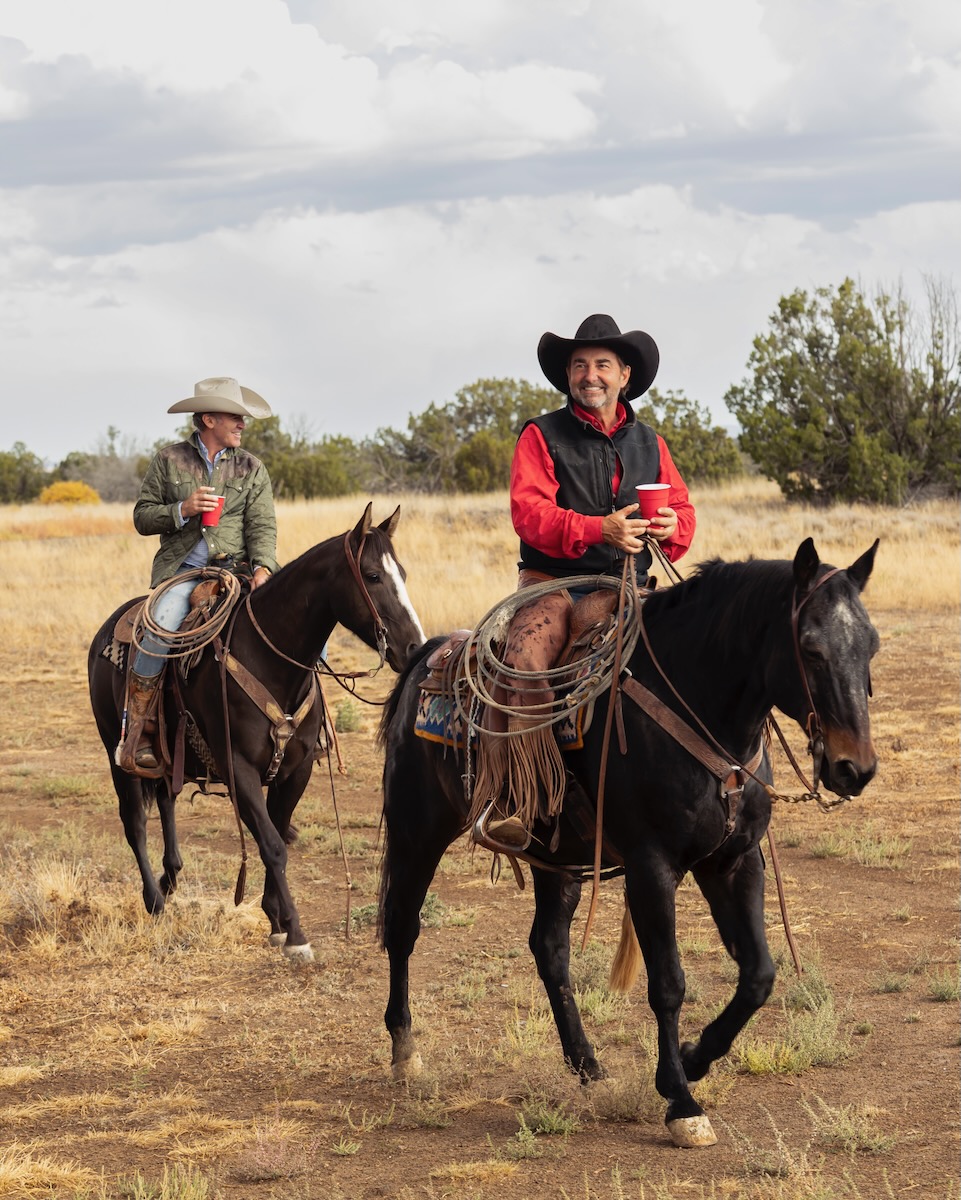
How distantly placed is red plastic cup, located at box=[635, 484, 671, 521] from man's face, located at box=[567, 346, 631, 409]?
503 mm

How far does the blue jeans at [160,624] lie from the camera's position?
7.70 metres

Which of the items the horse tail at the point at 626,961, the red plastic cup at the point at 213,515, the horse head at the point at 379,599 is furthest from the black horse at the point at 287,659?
the horse tail at the point at 626,961

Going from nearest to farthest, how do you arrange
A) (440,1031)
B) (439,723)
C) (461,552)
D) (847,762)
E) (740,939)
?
1. (847,762)
2. (740,939)
3. (439,723)
4. (440,1031)
5. (461,552)

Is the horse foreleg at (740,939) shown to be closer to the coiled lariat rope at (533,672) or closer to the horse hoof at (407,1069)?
the coiled lariat rope at (533,672)

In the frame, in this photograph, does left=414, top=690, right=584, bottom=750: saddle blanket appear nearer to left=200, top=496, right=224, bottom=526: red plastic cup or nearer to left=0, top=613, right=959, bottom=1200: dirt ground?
left=0, top=613, right=959, bottom=1200: dirt ground

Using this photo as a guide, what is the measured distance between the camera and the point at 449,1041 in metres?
6.08

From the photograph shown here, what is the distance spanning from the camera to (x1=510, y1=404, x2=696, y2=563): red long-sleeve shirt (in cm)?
506

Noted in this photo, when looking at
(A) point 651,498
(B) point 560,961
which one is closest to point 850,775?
(A) point 651,498

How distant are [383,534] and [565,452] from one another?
2085mm

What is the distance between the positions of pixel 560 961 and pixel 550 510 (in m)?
1.82

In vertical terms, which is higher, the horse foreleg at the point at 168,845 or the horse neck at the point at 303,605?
the horse neck at the point at 303,605

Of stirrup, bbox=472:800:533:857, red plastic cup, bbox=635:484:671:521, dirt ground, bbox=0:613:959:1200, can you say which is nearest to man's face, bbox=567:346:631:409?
red plastic cup, bbox=635:484:671:521

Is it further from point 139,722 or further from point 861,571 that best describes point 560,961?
point 139,722

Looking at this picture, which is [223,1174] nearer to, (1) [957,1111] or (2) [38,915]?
(1) [957,1111]
